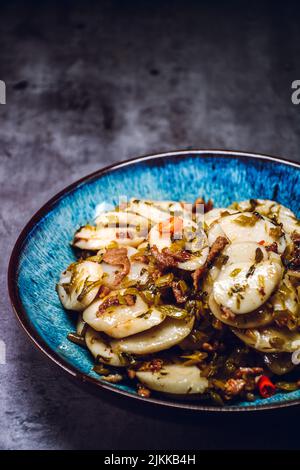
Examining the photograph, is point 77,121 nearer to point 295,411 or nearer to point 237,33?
point 237,33

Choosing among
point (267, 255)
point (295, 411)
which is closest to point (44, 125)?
point (267, 255)

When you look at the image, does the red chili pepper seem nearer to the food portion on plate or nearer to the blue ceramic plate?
the food portion on plate

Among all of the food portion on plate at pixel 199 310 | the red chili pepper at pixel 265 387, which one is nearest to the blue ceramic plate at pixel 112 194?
the food portion on plate at pixel 199 310

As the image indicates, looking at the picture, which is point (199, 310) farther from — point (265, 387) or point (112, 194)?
point (112, 194)

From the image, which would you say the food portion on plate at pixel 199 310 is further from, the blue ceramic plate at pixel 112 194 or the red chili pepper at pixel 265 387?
the blue ceramic plate at pixel 112 194

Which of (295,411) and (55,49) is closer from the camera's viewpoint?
(295,411)
